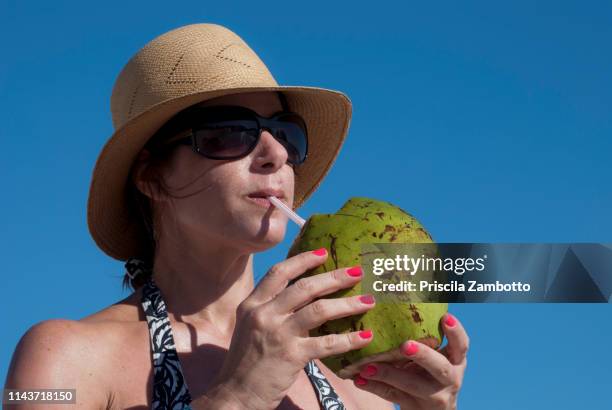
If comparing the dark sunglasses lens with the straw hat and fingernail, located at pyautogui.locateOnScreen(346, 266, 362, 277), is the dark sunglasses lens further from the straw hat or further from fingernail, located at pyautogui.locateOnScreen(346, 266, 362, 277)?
fingernail, located at pyautogui.locateOnScreen(346, 266, 362, 277)

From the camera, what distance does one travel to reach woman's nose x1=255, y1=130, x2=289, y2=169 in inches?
170

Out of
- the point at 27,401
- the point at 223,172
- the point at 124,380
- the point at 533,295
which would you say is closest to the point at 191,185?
the point at 223,172

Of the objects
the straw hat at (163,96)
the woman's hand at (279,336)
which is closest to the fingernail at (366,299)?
the woman's hand at (279,336)

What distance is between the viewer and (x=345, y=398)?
4656 millimetres

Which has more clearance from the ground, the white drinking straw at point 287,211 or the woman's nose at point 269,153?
the woman's nose at point 269,153

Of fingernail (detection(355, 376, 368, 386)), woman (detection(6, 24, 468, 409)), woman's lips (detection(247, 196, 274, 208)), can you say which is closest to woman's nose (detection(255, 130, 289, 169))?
woman (detection(6, 24, 468, 409))

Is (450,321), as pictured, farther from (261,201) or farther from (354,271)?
(261,201)

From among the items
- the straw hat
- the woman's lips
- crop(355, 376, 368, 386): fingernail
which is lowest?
crop(355, 376, 368, 386): fingernail

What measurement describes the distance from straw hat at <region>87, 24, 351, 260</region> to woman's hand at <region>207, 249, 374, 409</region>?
1311 millimetres

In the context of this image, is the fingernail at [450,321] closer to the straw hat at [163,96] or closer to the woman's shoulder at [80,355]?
the woman's shoulder at [80,355]

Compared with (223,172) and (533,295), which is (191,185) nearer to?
(223,172)

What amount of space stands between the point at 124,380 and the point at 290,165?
1.31 meters

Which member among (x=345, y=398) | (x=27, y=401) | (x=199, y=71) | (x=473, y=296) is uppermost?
(x=199, y=71)

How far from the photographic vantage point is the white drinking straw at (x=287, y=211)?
411 cm
